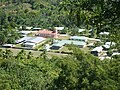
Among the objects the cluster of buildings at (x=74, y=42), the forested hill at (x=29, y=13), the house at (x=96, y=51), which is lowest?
the house at (x=96, y=51)

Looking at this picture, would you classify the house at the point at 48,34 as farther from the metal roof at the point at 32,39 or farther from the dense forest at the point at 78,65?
the dense forest at the point at 78,65

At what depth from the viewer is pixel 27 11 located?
3659 cm

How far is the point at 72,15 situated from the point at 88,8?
0.16 meters

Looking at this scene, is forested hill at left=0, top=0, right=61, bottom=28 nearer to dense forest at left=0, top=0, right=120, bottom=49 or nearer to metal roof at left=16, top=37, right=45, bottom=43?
dense forest at left=0, top=0, right=120, bottom=49

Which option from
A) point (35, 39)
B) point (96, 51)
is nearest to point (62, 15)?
point (35, 39)

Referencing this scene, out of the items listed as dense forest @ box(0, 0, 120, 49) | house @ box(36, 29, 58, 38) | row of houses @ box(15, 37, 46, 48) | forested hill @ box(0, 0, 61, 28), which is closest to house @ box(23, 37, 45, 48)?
row of houses @ box(15, 37, 46, 48)

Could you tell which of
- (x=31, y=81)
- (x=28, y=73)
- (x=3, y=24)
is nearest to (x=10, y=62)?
(x=28, y=73)

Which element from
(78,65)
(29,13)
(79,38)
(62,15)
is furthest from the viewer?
(29,13)

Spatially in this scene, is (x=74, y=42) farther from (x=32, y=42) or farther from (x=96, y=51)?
(x=32, y=42)

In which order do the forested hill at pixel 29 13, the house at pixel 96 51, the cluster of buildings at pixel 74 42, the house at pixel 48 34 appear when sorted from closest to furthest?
the house at pixel 96 51 < the cluster of buildings at pixel 74 42 < the house at pixel 48 34 < the forested hill at pixel 29 13

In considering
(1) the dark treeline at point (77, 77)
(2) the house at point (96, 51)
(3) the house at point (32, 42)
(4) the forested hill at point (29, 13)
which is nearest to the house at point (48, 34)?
(3) the house at point (32, 42)

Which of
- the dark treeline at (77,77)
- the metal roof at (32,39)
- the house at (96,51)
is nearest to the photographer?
the dark treeline at (77,77)

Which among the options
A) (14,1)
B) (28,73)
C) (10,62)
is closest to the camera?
(28,73)

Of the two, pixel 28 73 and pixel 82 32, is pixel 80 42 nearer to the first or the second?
pixel 82 32
